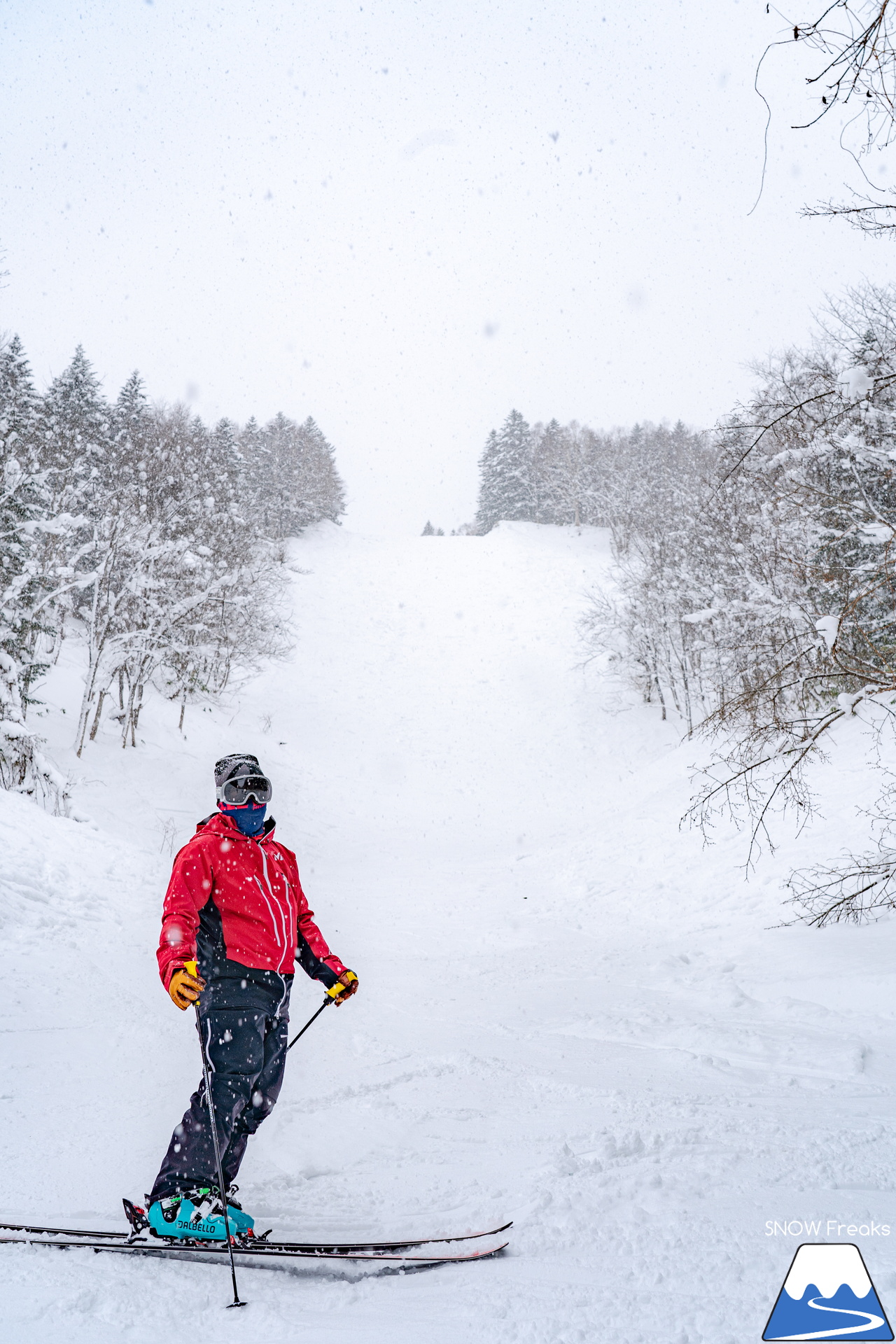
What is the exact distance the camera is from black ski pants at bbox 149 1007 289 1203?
2.88 m

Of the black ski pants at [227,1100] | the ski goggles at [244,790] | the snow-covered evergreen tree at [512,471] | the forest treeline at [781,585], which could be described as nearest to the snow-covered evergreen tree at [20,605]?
the ski goggles at [244,790]

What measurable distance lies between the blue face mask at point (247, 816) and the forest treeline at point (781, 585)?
3195 millimetres

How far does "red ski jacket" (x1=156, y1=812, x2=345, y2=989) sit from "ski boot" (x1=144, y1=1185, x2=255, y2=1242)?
0.87m

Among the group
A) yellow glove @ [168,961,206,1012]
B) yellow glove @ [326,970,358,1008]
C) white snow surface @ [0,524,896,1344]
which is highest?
yellow glove @ [168,961,206,1012]

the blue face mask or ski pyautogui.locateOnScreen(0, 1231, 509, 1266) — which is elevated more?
the blue face mask

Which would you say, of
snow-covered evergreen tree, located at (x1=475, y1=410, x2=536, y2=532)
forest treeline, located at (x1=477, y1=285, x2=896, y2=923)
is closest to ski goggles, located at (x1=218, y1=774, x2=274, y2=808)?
forest treeline, located at (x1=477, y1=285, x2=896, y2=923)

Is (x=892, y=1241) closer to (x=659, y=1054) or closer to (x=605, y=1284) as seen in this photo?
(x=605, y=1284)

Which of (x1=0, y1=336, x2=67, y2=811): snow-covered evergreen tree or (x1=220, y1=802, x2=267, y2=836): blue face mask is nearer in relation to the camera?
(x1=220, y1=802, x2=267, y2=836): blue face mask

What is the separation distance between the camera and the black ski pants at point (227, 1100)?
9.46ft

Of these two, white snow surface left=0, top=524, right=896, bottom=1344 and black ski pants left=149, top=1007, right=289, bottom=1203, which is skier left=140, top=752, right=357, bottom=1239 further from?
white snow surface left=0, top=524, right=896, bottom=1344

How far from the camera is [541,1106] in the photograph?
13.7ft

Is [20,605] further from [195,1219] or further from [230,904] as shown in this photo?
[195,1219]

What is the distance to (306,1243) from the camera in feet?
9.21

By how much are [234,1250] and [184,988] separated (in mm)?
997
